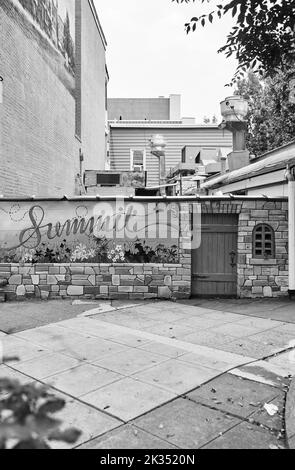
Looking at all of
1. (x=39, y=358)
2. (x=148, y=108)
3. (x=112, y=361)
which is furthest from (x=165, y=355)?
(x=148, y=108)

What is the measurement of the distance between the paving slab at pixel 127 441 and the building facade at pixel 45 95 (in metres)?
7.69

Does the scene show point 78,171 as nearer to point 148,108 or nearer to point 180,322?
point 180,322

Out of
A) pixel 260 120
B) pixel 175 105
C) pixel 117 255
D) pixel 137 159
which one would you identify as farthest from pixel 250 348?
pixel 175 105

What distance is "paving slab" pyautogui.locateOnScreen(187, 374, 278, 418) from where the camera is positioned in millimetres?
3955

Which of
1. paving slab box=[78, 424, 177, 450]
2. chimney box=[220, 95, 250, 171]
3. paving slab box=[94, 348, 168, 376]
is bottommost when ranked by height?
paving slab box=[78, 424, 177, 450]

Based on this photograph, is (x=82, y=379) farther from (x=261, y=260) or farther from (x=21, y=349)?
(x=261, y=260)

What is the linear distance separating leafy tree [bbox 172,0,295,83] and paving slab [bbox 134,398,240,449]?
3.93 meters

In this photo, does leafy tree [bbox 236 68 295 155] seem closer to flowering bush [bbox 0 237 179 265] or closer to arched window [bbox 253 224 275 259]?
arched window [bbox 253 224 275 259]

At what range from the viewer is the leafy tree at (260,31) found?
4.35 metres

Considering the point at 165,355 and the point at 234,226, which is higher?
the point at 234,226

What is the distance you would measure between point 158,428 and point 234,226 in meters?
6.20

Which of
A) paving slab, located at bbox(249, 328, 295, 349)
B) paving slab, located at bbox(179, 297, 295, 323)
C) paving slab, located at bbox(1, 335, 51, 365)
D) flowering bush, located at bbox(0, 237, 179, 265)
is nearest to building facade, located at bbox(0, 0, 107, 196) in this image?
flowering bush, located at bbox(0, 237, 179, 265)
